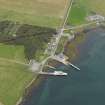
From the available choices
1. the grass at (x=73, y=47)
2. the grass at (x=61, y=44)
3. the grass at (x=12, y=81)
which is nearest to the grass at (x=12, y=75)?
the grass at (x=12, y=81)

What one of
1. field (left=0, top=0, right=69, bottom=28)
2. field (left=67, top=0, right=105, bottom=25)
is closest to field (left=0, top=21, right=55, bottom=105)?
field (left=0, top=0, right=69, bottom=28)

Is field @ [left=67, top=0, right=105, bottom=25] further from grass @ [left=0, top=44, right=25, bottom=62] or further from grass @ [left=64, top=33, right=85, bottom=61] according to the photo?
grass @ [left=0, top=44, right=25, bottom=62]

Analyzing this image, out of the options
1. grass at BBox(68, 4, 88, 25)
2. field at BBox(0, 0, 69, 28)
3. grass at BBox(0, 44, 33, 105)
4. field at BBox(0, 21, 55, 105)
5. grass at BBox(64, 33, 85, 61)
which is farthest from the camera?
grass at BBox(68, 4, 88, 25)

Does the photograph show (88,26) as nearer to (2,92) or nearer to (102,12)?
(102,12)

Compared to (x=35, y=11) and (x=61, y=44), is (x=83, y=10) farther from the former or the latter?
(x=61, y=44)

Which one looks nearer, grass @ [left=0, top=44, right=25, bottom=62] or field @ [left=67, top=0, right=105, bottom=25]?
grass @ [left=0, top=44, right=25, bottom=62]

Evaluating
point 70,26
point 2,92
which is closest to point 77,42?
point 70,26

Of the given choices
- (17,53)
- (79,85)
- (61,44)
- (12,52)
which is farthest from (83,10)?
(79,85)
